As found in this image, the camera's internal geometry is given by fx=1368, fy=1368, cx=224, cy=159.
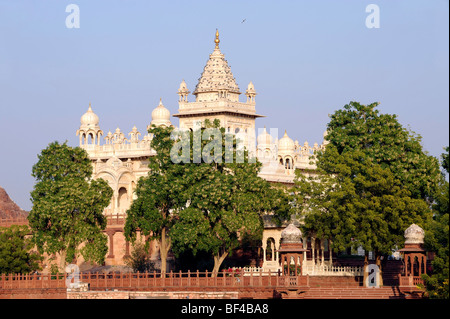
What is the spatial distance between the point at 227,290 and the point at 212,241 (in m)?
6.10

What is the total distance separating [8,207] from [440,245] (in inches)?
2018

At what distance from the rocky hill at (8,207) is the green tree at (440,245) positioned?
150 feet

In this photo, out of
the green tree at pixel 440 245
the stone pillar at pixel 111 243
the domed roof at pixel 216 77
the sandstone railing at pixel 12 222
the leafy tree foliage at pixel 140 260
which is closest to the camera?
the green tree at pixel 440 245

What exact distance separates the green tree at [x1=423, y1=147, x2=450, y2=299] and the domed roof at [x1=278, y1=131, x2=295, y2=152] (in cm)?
4040

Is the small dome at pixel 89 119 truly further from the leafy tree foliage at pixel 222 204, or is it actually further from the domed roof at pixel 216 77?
the leafy tree foliage at pixel 222 204

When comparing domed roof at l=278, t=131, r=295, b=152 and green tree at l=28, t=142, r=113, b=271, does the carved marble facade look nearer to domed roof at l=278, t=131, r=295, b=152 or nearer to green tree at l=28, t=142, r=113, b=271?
domed roof at l=278, t=131, r=295, b=152

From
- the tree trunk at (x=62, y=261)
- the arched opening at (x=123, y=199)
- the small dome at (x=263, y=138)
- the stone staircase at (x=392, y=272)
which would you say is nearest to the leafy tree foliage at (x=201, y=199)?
the tree trunk at (x=62, y=261)

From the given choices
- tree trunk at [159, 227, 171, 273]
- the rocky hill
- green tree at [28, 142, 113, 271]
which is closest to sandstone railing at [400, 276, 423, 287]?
tree trunk at [159, 227, 171, 273]

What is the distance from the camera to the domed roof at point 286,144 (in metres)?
107

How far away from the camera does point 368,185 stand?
75312 mm

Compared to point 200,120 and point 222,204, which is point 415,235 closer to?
point 222,204

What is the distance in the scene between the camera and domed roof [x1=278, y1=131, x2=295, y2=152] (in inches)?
4213
